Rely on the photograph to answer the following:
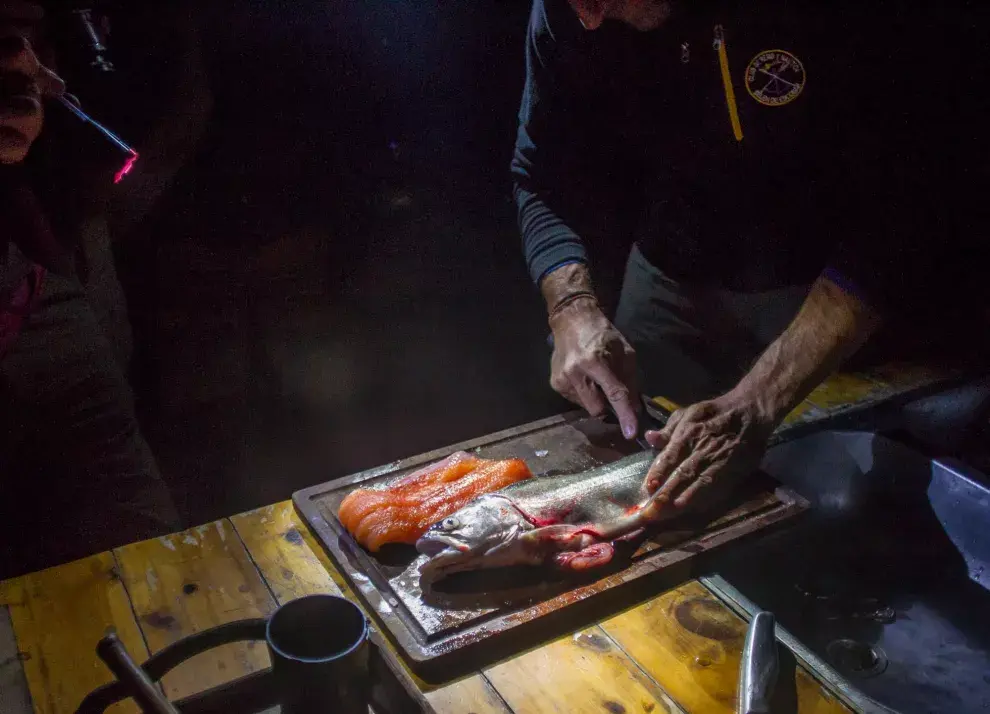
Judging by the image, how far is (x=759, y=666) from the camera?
155 centimetres

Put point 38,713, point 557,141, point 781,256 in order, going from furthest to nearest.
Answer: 1. point 557,141
2. point 781,256
3. point 38,713

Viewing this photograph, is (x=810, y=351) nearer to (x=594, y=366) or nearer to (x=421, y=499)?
(x=594, y=366)

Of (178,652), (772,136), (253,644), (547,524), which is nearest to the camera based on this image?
(178,652)

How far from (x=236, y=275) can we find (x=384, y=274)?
0.91 metres

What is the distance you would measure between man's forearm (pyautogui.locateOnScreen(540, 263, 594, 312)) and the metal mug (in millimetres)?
1884

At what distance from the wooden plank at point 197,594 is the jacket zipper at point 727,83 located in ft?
7.10

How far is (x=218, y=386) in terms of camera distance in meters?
4.29

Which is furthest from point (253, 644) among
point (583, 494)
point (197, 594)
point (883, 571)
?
point (883, 571)

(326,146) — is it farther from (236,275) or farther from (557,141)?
(557,141)

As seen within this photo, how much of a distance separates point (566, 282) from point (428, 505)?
4.18 feet

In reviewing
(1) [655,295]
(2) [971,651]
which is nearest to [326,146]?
(1) [655,295]

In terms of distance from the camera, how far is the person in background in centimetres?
239

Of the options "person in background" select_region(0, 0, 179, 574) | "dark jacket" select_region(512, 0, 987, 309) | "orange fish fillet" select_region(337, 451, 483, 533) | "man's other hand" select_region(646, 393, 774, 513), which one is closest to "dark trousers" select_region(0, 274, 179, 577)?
"person in background" select_region(0, 0, 179, 574)

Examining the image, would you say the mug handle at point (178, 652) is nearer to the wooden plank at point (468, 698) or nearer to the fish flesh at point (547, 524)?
the wooden plank at point (468, 698)
